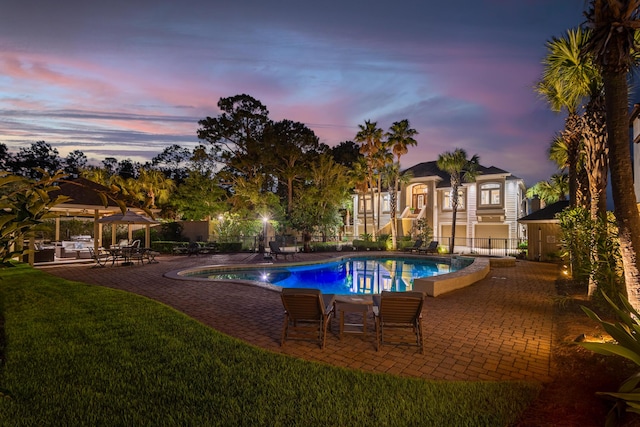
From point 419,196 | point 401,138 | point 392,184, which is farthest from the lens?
point 419,196

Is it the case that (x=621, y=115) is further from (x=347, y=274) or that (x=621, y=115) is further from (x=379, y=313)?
(x=347, y=274)

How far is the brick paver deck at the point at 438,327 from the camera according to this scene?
4871 millimetres

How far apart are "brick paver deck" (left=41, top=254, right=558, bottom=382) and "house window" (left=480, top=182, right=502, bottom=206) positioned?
64.9 feet

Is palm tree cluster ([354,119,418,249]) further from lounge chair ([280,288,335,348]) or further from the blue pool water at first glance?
lounge chair ([280,288,335,348])

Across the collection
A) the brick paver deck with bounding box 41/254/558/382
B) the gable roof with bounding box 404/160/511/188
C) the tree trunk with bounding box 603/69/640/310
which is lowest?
the brick paver deck with bounding box 41/254/558/382

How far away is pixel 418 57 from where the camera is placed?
1580cm

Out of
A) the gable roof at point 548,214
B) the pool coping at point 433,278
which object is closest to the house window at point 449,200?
the gable roof at point 548,214

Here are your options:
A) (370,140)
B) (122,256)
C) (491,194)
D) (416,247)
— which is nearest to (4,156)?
(122,256)

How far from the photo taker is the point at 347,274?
1744 centimetres

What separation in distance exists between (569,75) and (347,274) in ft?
40.0

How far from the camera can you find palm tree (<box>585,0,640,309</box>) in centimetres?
530

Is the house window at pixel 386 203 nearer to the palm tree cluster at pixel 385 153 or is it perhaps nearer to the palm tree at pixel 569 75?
the palm tree cluster at pixel 385 153

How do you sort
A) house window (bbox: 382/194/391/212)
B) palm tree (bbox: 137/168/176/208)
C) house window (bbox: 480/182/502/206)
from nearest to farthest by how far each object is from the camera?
1. house window (bbox: 480/182/502/206)
2. palm tree (bbox: 137/168/176/208)
3. house window (bbox: 382/194/391/212)

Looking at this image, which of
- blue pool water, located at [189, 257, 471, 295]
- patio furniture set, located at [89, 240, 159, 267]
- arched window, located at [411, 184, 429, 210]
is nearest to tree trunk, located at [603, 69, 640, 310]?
blue pool water, located at [189, 257, 471, 295]
